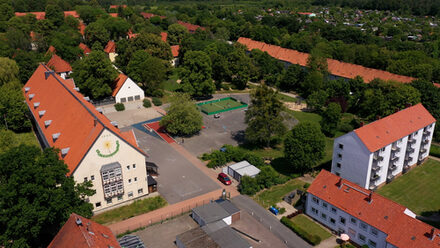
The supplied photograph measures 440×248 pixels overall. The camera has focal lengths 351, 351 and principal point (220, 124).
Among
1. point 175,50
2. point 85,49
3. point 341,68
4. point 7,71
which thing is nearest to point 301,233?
point 341,68

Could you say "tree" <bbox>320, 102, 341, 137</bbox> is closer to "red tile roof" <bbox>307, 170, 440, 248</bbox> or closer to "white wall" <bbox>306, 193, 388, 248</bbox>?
"red tile roof" <bbox>307, 170, 440, 248</bbox>

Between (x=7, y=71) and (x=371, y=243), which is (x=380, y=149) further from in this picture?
(x=7, y=71)

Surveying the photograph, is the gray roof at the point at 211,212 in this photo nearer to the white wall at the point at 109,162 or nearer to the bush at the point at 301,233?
the bush at the point at 301,233

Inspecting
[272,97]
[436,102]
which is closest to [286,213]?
[272,97]

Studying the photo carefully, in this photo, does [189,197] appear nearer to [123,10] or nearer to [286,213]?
[286,213]

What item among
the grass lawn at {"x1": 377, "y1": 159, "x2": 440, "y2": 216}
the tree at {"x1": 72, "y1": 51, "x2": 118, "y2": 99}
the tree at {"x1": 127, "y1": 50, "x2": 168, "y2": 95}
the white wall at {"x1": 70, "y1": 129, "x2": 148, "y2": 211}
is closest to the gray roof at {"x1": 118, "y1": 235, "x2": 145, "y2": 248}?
the white wall at {"x1": 70, "y1": 129, "x2": 148, "y2": 211}

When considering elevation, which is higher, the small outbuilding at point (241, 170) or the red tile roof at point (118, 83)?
the red tile roof at point (118, 83)

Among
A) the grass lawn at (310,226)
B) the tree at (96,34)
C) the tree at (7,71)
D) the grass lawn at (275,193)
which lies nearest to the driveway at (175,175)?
the grass lawn at (275,193)
